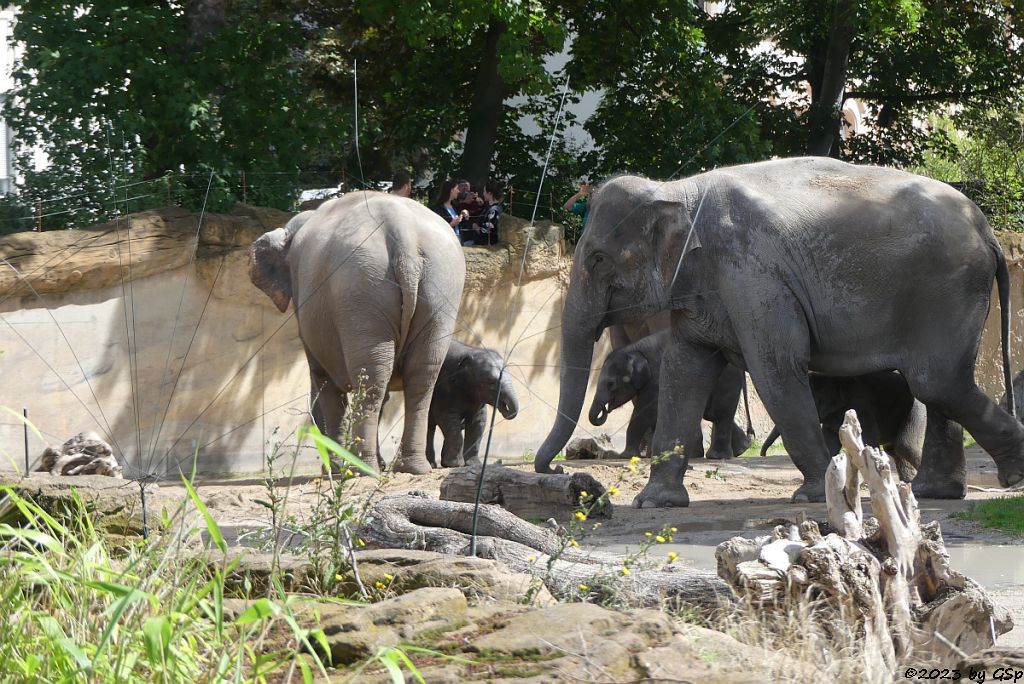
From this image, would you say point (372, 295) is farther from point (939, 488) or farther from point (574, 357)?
point (939, 488)

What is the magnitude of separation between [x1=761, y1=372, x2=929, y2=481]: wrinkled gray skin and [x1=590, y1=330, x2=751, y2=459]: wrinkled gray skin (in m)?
2.81

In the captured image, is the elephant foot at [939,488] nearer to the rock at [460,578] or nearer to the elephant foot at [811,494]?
the elephant foot at [811,494]

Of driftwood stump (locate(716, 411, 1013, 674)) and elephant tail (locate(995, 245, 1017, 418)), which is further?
elephant tail (locate(995, 245, 1017, 418))

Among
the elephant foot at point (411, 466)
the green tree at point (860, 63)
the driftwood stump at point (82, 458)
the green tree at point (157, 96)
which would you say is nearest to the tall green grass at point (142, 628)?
the driftwood stump at point (82, 458)

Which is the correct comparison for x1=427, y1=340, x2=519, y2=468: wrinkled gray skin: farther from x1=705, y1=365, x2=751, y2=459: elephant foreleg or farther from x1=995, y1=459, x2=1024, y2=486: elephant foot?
x1=995, y1=459, x2=1024, y2=486: elephant foot

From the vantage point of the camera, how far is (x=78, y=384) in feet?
41.1

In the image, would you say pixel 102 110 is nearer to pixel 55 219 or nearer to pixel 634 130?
pixel 55 219

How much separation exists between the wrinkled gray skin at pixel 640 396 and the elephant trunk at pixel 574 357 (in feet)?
10.6

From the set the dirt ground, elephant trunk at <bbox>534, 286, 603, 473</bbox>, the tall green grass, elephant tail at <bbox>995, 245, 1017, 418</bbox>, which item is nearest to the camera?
the tall green grass

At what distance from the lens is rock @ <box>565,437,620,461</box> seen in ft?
42.6

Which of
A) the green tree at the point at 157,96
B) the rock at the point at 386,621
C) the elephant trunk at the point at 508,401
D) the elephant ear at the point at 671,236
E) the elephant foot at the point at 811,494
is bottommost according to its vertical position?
the elephant foot at the point at 811,494

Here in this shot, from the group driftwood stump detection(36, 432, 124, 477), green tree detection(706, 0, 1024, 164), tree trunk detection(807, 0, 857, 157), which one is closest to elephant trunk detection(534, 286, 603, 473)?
driftwood stump detection(36, 432, 124, 477)

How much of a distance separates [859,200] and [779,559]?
464cm

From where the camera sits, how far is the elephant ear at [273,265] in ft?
36.8
